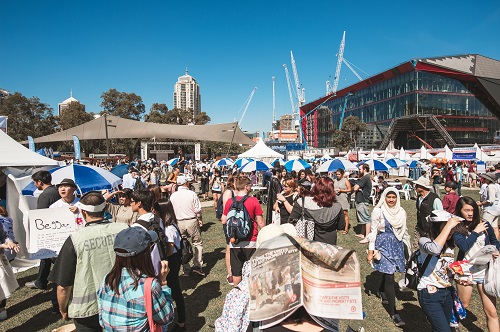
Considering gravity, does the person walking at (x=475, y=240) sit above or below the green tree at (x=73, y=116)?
below

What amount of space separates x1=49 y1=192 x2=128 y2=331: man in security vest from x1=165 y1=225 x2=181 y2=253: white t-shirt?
0.94 meters

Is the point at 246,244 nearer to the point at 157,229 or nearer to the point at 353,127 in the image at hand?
the point at 157,229

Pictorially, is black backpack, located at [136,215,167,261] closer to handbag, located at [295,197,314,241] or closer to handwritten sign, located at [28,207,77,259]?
handwritten sign, located at [28,207,77,259]

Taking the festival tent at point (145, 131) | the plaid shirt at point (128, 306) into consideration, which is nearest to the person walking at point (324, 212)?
the plaid shirt at point (128, 306)

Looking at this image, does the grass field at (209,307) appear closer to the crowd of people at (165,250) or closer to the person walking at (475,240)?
the crowd of people at (165,250)

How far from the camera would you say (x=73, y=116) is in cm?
5297

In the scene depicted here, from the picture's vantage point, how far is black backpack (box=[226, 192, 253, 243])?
3.98 m

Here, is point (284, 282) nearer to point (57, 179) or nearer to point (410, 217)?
point (57, 179)

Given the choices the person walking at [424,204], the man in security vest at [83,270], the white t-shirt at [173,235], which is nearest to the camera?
the man in security vest at [83,270]

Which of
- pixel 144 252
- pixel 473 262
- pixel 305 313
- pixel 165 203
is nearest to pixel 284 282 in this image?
pixel 305 313

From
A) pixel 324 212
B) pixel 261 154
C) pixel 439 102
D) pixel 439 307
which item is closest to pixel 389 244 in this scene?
pixel 324 212

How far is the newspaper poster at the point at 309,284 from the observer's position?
140 centimetres

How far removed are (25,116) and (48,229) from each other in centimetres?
5997

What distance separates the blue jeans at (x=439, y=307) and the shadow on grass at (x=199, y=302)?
275 centimetres
